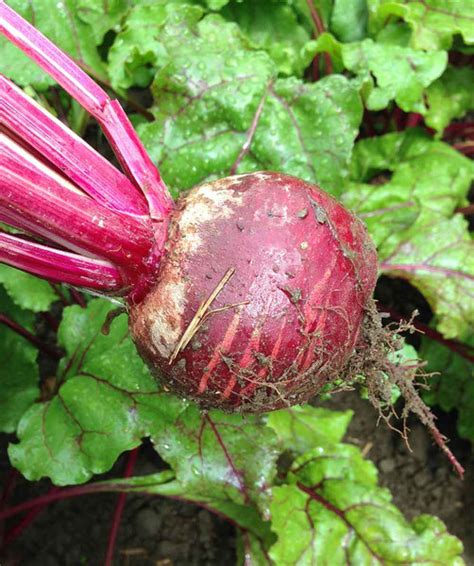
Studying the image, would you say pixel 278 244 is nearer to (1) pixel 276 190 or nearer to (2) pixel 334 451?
(1) pixel 276 190

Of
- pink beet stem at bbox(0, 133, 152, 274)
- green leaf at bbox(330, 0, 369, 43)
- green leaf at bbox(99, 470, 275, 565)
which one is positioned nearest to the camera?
pink beet stem at bbox(0, 133, 152, 274)

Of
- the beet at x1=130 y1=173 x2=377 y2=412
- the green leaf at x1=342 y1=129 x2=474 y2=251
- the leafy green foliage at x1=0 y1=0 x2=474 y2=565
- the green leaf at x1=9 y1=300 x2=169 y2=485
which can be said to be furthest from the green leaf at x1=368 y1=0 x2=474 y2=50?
the green leaf at x1=9 y1=300 x2=169 y2=485

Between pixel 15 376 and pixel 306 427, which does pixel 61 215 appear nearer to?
pixel 15 376

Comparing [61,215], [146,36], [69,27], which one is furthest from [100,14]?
[61,215]

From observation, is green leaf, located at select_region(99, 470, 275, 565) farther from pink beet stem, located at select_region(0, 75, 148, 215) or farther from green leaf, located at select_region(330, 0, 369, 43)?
green leaf, located at select_region(330, 0, 369, 43)

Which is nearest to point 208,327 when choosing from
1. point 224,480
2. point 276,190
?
point 276,190

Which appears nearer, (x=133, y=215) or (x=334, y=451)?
(x=133, y=215)
